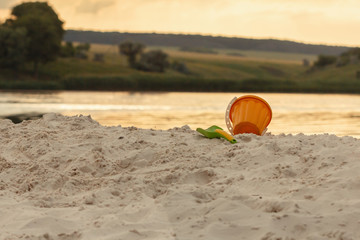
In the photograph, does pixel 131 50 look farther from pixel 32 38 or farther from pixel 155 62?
pixel 32 38

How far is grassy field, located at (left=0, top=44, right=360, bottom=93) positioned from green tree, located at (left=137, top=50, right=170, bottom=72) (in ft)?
4.19

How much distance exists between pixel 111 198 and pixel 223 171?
1067mm

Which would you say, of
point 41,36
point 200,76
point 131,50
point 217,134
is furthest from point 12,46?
point 217,134

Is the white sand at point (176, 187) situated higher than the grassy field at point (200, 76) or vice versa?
the grassy field at point (200, 76)

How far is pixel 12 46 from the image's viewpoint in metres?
55.7

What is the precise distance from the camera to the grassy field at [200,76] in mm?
42219

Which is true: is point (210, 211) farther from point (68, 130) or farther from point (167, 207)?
point (68, 130)

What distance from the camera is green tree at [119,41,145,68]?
80188mm

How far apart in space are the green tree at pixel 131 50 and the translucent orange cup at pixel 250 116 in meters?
71.9

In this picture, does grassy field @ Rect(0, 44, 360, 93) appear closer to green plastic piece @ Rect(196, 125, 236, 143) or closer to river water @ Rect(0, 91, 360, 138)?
river water @ Rect(0, 91, 360, 138)

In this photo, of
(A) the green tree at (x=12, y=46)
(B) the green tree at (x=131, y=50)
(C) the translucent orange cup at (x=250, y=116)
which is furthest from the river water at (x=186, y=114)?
(B) the green tree at (x=131, y=50)

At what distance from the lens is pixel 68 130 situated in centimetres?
745

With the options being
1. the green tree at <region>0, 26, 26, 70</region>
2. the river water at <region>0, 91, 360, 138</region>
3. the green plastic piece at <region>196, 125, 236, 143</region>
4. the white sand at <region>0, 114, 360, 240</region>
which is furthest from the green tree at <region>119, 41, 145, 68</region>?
the white sand at <region>0, 114, 360, 240</region>

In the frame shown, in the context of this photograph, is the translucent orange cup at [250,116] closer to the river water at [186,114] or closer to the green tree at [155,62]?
the river water at [186,114]
